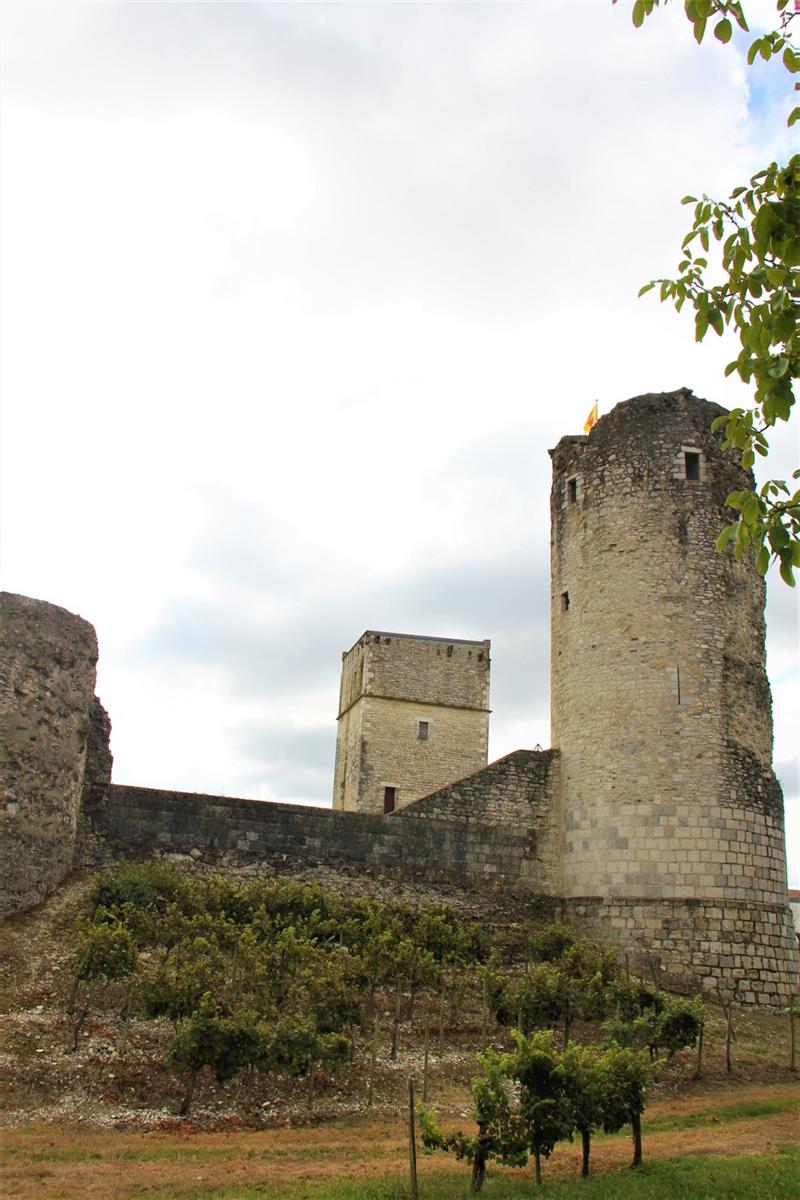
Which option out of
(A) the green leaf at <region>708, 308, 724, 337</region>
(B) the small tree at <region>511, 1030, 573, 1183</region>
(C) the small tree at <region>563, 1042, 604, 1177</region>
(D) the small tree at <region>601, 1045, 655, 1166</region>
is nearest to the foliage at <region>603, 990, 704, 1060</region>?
(D) the small tree at <region>601, 1045, 655, 1166</region>

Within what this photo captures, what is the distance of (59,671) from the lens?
1530cm

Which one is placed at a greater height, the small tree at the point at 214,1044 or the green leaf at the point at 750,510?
the green leaf at the point at 750,510

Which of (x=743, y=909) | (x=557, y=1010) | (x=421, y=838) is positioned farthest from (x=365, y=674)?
(x=557, y=1010)

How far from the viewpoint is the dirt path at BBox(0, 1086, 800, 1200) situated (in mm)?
8266

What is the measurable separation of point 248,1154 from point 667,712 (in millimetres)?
10306

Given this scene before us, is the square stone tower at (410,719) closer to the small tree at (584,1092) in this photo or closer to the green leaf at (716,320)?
the small tree at (584,1092)

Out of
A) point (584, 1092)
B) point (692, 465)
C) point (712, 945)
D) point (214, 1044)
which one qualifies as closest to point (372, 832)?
point (712, 945)

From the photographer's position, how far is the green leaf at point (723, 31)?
5137mm

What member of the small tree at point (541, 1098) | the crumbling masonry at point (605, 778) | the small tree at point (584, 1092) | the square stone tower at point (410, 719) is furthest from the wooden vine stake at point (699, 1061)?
the square stone tower at point (410, 719)

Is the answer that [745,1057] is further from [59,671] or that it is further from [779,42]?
[779,42]

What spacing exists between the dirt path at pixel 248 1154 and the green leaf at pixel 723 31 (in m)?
8.42

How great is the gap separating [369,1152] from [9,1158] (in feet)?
10.3

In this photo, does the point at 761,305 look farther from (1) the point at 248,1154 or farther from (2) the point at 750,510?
(1) the point at 248,1154

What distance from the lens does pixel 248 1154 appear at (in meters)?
9.18
